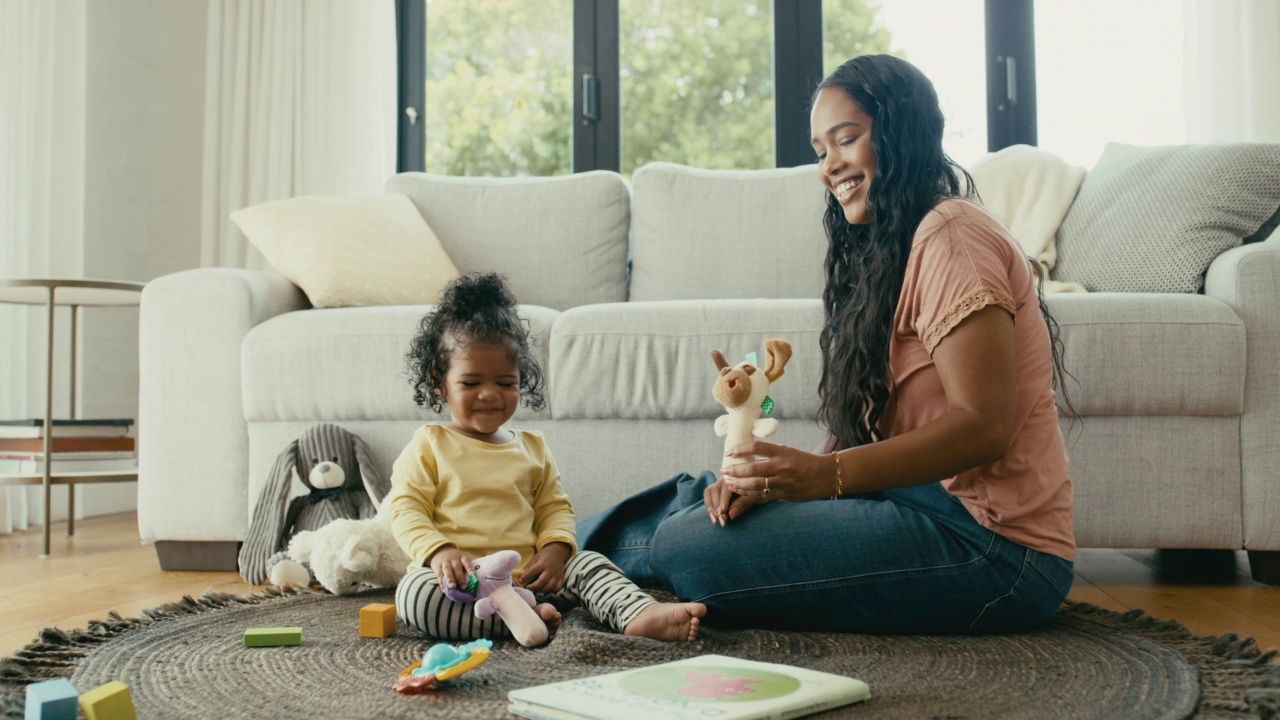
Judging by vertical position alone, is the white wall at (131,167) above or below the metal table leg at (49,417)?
above

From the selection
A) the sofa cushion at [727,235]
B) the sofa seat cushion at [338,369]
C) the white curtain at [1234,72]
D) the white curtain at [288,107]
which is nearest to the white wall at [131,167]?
the white curtain at [288,107]

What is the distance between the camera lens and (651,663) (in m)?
1.17

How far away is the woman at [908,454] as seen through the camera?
3.99 ft

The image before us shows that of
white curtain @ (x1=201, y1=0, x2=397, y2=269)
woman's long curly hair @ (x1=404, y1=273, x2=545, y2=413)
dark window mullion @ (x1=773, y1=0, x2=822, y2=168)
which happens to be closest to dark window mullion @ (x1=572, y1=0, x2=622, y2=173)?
dark window mullion @ (x1=773, y1=0, x2=822, y2=168)

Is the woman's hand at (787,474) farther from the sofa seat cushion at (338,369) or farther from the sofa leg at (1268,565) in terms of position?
the sofa leg at (1268,565)

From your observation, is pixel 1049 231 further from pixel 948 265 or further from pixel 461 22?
pixel 461 22

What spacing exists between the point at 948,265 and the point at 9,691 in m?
1.11

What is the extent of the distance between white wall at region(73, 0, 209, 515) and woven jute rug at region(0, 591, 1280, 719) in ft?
6.53

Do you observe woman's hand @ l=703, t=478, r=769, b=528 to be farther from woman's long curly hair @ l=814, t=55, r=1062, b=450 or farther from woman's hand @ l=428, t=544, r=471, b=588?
woman's hand @ l=428, t=544, r=471, b=588

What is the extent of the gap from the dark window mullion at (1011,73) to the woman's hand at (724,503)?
2.48m

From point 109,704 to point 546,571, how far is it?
0.60 m

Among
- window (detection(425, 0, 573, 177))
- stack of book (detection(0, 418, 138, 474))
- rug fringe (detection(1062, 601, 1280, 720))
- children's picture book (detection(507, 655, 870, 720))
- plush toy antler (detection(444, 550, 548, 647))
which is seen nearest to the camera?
children's picture book (detection(507, 655, 870, 720))

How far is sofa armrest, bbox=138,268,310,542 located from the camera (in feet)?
6.82

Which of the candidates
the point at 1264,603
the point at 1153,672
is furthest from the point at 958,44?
the point at 1153,672
